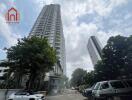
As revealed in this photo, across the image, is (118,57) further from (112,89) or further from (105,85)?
(112,89)

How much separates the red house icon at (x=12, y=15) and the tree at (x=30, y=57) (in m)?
10.3

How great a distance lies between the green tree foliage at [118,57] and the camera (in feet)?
71.4

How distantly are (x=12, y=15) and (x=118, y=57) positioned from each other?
42.2 ft

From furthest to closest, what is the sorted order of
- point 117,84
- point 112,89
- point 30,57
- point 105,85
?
point 30,57 → point 117,84 → point 105,85 → point 112,89

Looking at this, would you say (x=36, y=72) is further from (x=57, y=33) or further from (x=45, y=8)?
(x=45, y=8)

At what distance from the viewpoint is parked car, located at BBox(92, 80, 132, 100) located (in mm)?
14289

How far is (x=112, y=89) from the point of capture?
14.7 m

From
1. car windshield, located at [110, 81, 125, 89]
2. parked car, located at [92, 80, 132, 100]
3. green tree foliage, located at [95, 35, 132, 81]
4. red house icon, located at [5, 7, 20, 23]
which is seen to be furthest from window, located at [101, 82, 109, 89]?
red house icon, located at [5, 7, 20, 23]

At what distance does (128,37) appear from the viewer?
22.0 metres

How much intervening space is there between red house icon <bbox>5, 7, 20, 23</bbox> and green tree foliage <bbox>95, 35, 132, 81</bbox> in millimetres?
11430

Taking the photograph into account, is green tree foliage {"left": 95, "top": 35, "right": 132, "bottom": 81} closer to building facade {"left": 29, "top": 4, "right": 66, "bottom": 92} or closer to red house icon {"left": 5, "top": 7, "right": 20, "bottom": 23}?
red house icon {"left": 5, "top": 7, "right": 20, "bottom": 23}

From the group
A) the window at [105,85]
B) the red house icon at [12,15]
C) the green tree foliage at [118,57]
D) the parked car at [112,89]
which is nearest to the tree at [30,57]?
the green tree foliage at [118,57]

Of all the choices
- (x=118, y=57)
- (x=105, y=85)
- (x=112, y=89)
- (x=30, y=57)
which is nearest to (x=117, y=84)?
(x=112, y=89)

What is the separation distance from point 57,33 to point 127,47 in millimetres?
92337
